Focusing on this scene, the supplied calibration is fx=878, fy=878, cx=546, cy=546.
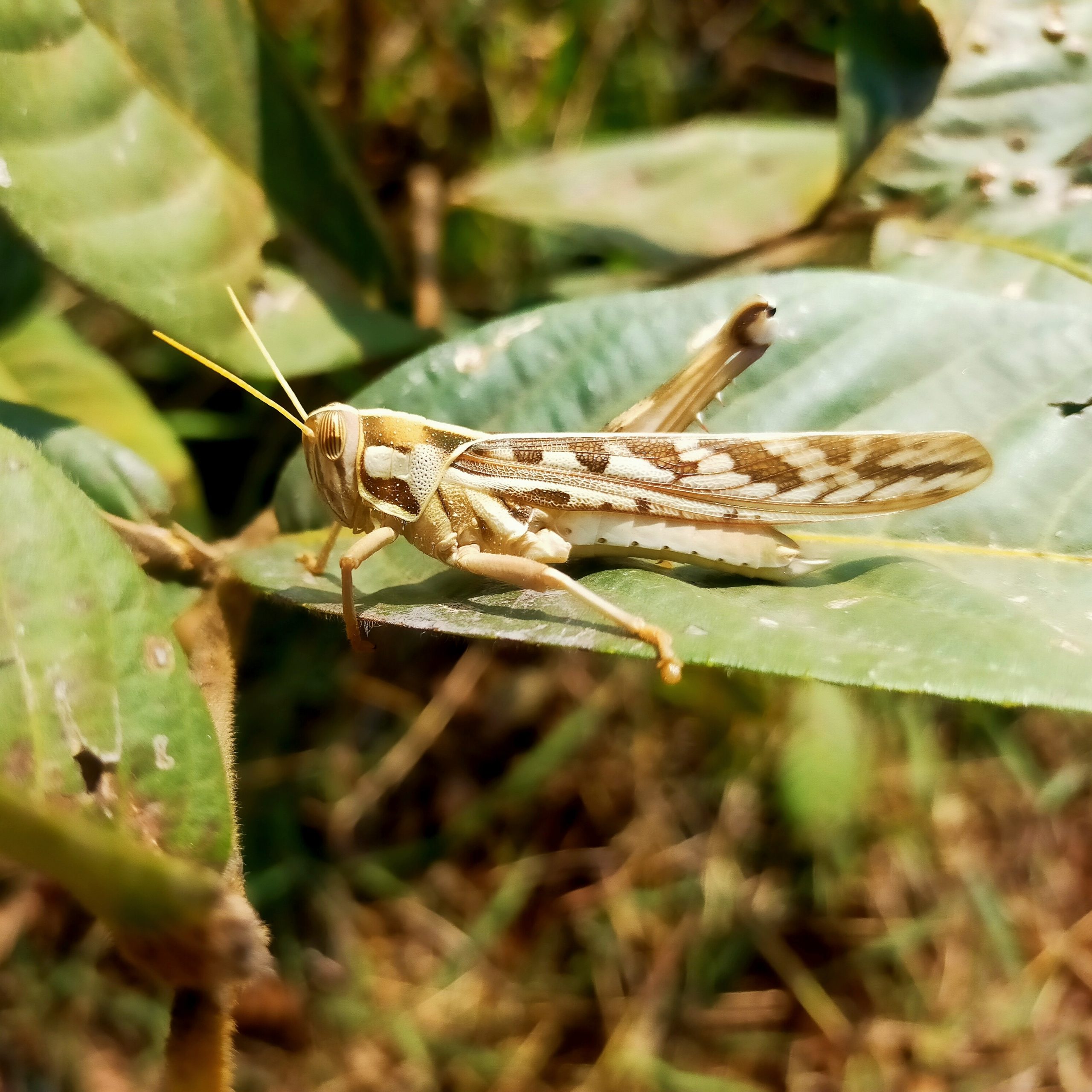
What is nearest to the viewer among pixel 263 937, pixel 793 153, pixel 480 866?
pixel 263 937

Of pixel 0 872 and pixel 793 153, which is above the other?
pixel 793 153

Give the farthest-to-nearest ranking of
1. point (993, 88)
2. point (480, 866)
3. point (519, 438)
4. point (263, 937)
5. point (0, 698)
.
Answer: point (480, 866) < point (993, 88) < point (519, 438) < point (0, 698) < point (263, 937)

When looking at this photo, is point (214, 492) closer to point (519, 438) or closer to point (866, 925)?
point (519, 438)

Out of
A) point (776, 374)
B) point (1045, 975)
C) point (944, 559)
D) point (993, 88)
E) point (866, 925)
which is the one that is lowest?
point (1045, 975)

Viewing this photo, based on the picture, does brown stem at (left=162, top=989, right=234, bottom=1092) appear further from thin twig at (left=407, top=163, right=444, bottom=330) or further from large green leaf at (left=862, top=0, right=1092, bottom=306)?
large green leaf at (left=862, top=0, right=1092, bottom=306)

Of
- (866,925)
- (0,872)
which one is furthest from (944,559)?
(0,872)

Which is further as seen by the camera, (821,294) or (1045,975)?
(1045,975)

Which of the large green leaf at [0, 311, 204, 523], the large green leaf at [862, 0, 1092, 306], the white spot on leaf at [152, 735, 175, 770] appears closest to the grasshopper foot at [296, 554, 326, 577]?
the large green leaf at [0, 311, 204, 523]
